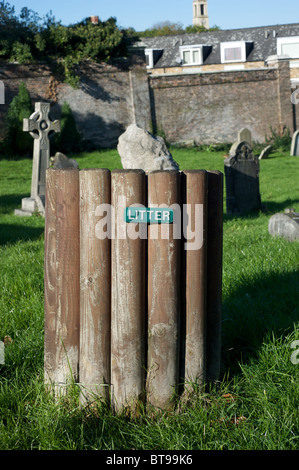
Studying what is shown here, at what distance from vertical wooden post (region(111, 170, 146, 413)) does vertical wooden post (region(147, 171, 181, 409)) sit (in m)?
0.05

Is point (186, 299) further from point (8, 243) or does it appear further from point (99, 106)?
point (99, 106)

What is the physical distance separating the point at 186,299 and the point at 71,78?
20598 millimetres

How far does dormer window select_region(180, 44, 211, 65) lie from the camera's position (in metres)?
36.5

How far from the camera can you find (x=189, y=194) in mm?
2689

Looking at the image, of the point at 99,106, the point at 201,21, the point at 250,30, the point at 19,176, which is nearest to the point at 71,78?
the point at 99,106

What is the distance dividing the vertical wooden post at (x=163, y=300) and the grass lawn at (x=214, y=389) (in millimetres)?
165

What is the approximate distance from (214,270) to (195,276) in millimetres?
200

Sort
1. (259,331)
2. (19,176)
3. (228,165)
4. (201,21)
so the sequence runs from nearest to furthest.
Answer: 1. (259,331)
2. (228,165)
3. (19,176)
4. (201,21)

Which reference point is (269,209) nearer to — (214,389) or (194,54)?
(214,389)

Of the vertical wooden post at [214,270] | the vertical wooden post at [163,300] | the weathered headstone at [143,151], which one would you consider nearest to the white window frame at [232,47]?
the weathered headstone at [143,151]

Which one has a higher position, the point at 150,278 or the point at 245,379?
the point at 150,278

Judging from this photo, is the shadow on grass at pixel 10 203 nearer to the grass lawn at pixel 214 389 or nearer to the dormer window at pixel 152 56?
Answer: the grass lawn at pixel 214 389

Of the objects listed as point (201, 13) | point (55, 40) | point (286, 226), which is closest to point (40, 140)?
point (286, 226)

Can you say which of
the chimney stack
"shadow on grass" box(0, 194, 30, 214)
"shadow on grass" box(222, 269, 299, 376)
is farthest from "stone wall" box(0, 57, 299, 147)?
"shadow on grass" box(222, 269, 299, 376)
